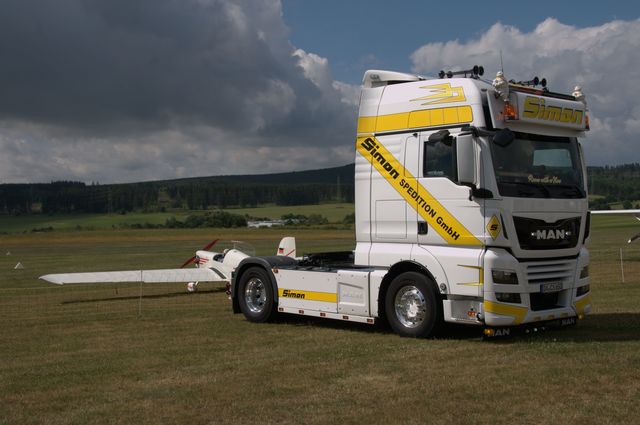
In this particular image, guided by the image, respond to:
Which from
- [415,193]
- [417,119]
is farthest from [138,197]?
[415,193]

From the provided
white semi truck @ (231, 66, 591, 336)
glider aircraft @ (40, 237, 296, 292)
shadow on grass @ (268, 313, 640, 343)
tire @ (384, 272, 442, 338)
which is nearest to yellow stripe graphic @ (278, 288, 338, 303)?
white semi truck @ (231, 66, 591, 336)

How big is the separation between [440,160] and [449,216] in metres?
0.81

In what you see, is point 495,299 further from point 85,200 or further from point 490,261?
point 85,200

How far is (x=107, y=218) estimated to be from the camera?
428 ft

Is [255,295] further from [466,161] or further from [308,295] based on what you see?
[466,161]

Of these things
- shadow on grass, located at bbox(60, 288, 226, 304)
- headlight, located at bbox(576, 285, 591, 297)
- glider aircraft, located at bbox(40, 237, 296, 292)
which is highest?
headlight, located at bbox(576, 285, 591, 297)

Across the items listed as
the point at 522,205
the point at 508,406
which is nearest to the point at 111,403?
the point at 508,406

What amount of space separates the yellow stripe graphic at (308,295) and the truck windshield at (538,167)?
10.9 feet

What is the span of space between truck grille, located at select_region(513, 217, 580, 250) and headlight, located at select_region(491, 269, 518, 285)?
41 cm

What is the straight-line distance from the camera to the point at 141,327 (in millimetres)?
12578

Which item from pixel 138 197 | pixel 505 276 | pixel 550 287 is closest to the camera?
pixel 505 276

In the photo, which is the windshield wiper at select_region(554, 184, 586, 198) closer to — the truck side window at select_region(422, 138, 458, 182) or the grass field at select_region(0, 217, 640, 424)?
the truck side window at select_region(422, 138, 458, 182)

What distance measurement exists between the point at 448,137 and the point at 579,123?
2.26m

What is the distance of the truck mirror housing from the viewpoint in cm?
938
